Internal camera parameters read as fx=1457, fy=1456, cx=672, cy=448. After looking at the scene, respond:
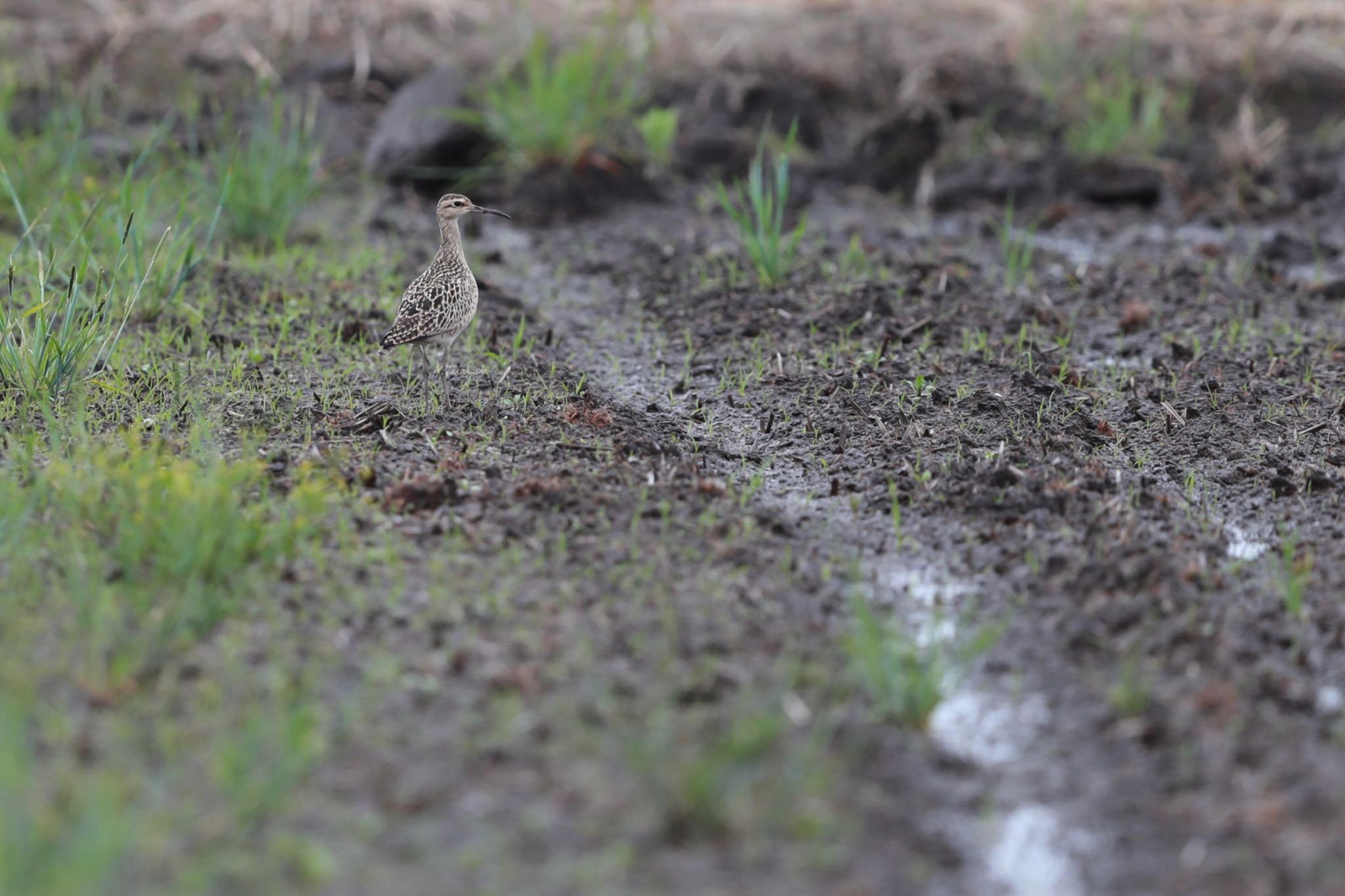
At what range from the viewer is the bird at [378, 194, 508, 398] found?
548 cm

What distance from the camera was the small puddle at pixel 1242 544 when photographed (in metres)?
4.59

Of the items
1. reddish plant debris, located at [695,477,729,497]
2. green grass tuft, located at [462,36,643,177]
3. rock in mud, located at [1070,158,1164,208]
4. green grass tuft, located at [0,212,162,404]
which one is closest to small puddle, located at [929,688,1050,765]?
reddish plant debris, located at [695,477,729,497]

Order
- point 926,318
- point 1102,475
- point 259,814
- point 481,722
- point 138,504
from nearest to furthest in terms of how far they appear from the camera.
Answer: point 259,814
point 481,722
point 138,504
point 1102,475
point 926,318

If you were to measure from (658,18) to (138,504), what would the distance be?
6813mm

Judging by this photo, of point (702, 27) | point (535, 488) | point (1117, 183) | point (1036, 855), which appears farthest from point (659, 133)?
point (1036, 855)

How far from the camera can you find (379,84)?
31.3 ft

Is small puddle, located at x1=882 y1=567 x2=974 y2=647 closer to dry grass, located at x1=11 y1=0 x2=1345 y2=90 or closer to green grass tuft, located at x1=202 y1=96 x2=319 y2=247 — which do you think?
green grass tuft, located at x1=202 y1=96 x2=319 y2=247

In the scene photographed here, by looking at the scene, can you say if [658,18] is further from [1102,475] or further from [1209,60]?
[1102,475]

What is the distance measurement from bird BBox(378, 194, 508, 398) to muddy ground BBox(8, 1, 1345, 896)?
0.25 m

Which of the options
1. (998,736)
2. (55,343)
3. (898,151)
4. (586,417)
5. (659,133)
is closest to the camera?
(998,736)

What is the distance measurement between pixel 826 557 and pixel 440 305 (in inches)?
73.2

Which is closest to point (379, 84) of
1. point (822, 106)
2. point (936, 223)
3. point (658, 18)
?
point (658, 18)

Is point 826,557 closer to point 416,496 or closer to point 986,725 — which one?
point 986,725

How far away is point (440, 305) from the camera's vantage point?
548 centimetres
